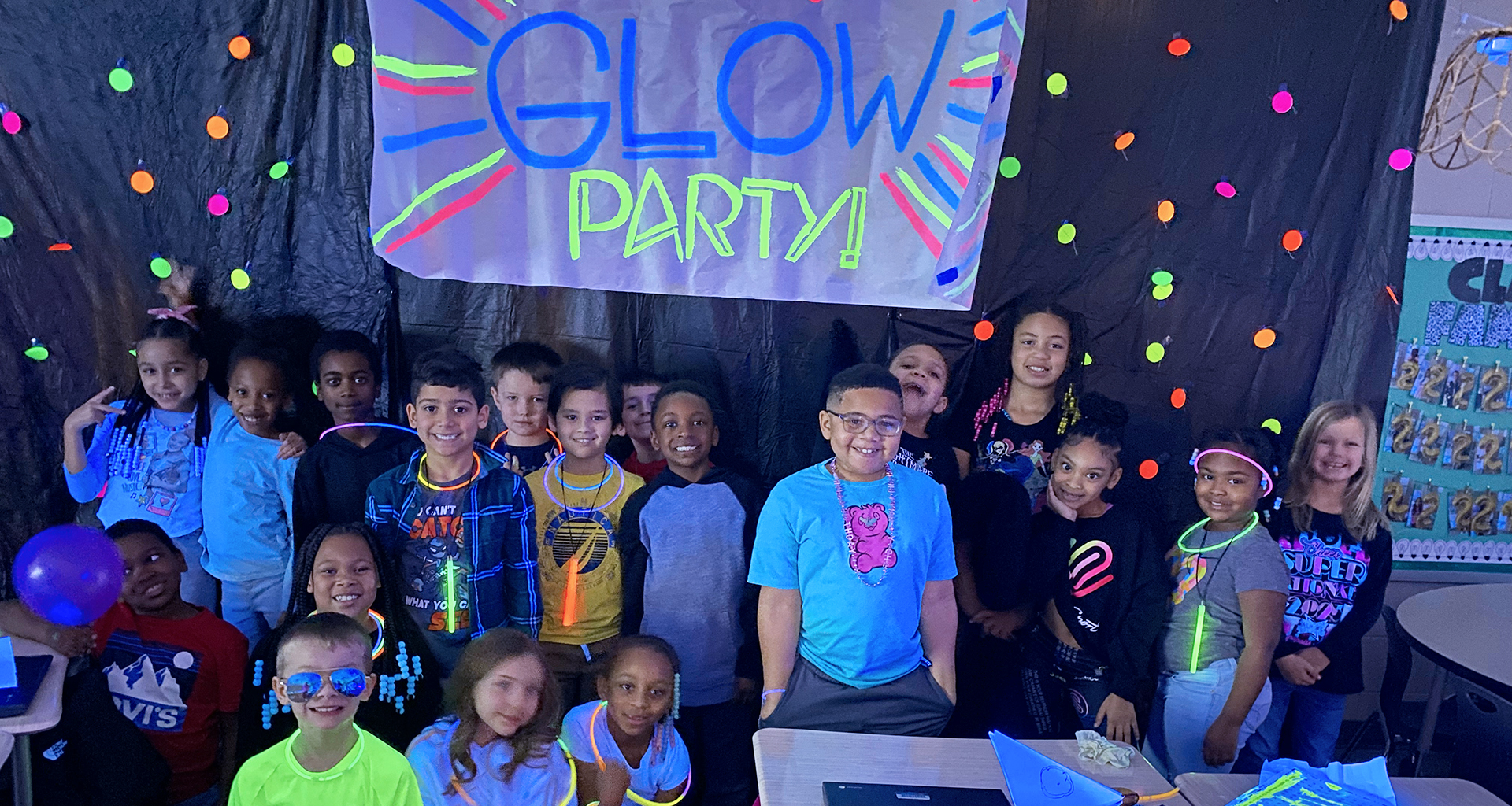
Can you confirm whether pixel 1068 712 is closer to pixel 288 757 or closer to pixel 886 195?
pixel 886 195

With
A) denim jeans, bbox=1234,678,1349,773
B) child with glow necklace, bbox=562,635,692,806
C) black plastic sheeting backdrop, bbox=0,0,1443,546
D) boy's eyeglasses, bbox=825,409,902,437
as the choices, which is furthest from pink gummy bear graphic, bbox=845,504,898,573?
denim jeans, bbox=1234,678,1349,773

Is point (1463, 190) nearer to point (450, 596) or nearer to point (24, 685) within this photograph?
point (450, 596)

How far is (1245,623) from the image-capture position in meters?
2.65

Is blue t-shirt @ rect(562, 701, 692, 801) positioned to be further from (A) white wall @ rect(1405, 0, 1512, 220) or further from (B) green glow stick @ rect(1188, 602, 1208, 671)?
(A) white wall @ rect(1405, 0, 1512, 220)

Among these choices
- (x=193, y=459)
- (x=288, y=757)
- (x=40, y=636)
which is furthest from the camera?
(x=193, y=459)

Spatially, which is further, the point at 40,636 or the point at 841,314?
the point at 841,314

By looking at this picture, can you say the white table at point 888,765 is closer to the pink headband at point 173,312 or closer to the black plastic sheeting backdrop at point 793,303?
the black plastic sheeting backdrop at point 793,303

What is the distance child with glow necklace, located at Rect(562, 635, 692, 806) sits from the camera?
2.24 meters

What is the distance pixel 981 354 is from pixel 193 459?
2.06 m

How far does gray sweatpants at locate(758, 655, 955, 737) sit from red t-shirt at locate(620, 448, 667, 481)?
0.64 m

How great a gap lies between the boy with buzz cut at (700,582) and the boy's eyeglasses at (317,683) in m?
0.74

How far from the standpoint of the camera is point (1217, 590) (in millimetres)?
2672

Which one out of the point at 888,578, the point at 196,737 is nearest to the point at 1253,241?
the point at 888,578

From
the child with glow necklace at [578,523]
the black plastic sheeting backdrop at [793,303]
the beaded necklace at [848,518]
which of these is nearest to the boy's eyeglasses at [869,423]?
the beaded necklace at [848,518]
